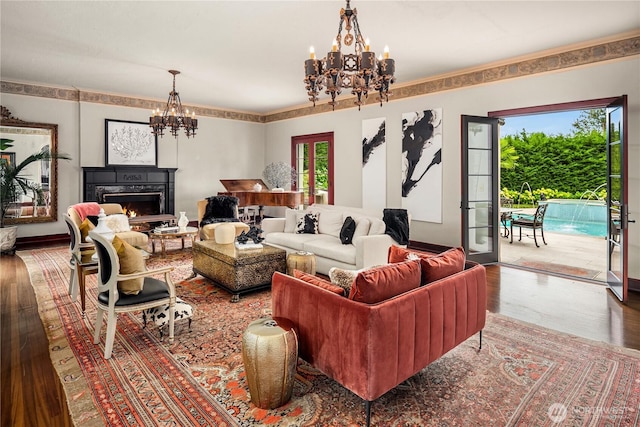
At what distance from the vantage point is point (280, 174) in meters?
9.34

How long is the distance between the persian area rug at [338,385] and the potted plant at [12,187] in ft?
12.4

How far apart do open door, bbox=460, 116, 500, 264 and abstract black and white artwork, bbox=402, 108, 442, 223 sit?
0.73 metres

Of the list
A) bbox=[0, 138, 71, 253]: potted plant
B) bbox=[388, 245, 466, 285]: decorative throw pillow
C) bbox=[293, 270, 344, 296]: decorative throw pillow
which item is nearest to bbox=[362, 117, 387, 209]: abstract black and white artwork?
bbox=[388, 245, 466, 285]: decorative throw pillow

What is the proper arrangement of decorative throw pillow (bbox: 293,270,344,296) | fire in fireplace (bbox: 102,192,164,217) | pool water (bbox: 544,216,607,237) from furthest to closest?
pool water (bbox: 544,216,607,237) → fire in fireplace (bbox: 102,192,164,217) → decorative throw pillow (bbox: 293,270,344,296)

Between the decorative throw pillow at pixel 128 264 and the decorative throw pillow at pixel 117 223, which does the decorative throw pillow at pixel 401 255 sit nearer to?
the decorative throw pillow at pixel 128 264

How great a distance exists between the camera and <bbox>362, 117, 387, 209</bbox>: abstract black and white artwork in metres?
7.05

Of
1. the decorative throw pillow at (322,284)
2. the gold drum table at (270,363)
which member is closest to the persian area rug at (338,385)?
the gold drum table at (270,363)

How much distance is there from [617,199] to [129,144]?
8217 millimetres

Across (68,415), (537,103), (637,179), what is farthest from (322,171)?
(68,415)

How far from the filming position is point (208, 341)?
300 cm

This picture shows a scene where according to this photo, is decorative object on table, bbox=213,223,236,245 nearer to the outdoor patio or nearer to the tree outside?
the outdoor patio

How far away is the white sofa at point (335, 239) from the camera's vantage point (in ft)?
14.1

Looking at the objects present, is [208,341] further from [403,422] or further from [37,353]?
[403,422]

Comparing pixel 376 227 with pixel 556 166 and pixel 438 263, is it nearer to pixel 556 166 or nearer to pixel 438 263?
pixel 438 263
